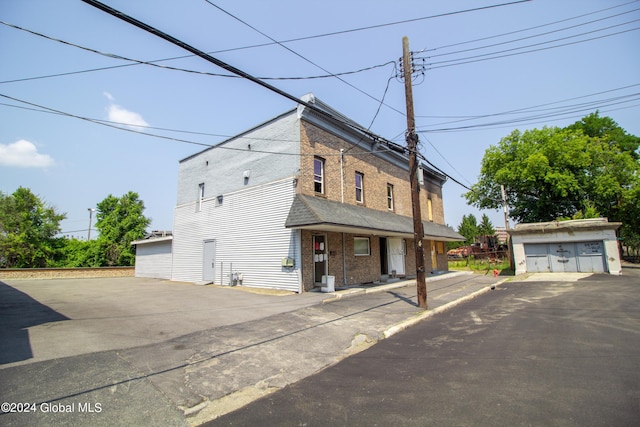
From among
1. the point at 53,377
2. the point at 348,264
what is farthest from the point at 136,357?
the point at 348,264

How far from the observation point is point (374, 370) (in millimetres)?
5219

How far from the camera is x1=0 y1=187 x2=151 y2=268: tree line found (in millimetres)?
28844

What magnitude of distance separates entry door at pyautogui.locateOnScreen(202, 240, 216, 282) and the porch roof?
23.9 feet

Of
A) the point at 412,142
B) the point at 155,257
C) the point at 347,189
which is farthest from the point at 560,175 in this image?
the point at 155,257

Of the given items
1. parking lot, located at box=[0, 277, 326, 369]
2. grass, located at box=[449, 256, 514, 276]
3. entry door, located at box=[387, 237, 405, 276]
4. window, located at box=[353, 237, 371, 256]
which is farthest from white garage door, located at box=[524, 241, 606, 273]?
parking lot, located at box=[0, 277, 326, 369]

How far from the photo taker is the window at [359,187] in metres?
18.0

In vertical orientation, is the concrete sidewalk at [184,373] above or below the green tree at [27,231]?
below

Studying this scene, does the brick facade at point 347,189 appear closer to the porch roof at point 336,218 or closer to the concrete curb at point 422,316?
the porch roof at point 336,218

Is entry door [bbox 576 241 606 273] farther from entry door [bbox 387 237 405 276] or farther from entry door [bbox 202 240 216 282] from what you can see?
entry door [bbox 202 240 216 282]

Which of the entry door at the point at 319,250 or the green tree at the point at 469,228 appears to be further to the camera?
the green tree at the point at 469,228

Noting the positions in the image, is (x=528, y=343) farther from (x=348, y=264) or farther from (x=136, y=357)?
(x=348, y=264)

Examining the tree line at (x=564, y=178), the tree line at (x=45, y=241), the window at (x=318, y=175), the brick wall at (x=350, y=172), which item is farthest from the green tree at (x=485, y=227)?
the tree line at (x=45, y=241)

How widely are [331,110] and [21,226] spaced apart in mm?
34084

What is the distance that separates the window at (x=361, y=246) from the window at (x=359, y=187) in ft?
7.77
